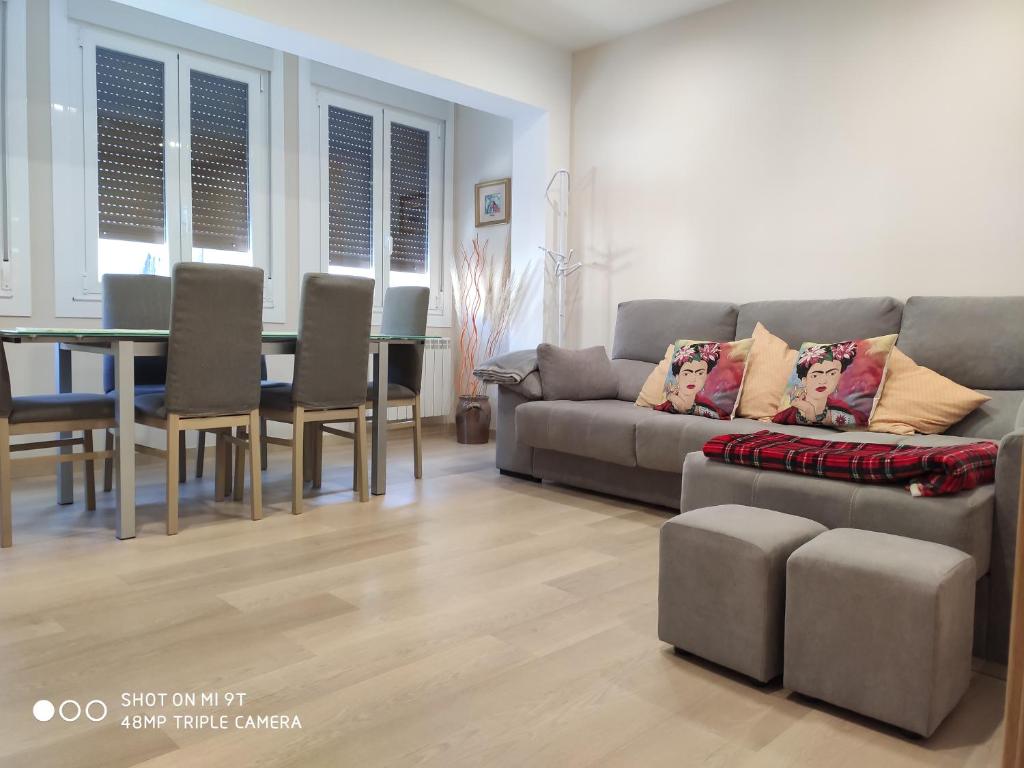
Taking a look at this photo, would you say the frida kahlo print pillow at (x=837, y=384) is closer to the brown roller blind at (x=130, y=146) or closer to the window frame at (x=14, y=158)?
the brown roller blind at (x=130, y=146)

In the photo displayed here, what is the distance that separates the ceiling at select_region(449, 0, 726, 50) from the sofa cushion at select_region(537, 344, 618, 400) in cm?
206

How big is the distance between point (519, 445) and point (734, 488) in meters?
1.81

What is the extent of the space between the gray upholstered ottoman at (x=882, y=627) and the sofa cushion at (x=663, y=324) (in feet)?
7.33

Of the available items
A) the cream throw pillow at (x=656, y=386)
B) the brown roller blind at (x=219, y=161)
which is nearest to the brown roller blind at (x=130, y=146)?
the brown roller blind at (x=219, y=161)

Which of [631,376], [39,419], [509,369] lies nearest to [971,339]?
[631,376]

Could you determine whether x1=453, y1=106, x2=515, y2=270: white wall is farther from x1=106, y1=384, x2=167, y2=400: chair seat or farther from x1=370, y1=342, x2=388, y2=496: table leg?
x1=106, y1=384, x2=167, y2=400: chair seat

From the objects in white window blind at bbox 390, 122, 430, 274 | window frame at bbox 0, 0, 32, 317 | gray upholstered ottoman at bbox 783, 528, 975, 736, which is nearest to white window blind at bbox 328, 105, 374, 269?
white window blind at bbox 390, 122, 430, 274

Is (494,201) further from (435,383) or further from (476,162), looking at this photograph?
(435,383)

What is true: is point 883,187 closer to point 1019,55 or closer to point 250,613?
point 1019,55

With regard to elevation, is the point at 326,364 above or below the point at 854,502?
above

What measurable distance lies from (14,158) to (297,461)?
7.47 feet

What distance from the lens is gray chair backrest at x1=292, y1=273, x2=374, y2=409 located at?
10.4 ft

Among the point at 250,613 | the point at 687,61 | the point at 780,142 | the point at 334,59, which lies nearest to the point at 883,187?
the point at 780,142

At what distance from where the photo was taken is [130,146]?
4203mm
